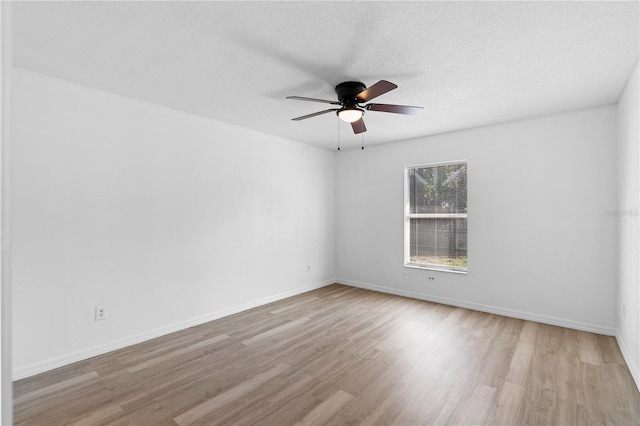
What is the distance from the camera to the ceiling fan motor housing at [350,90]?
8.92ft

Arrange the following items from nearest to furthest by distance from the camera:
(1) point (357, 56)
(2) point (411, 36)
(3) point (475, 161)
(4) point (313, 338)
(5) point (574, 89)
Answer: (2) point (411, 36), (1) point (357, 56), (5) point (574, 89), (4) point (313, 338), (3) point (475, 161)

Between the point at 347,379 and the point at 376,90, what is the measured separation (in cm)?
231

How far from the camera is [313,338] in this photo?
3326 millimetres

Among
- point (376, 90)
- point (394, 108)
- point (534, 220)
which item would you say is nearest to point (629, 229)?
point (534, 220)

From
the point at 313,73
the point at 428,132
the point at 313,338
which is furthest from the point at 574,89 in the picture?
the point at 313,338

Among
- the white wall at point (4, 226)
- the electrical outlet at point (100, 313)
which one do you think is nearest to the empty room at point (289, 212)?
the electrical outlet at point (100, 313)

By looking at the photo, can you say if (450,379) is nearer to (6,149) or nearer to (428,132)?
(6,149)

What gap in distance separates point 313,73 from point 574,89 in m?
2.50

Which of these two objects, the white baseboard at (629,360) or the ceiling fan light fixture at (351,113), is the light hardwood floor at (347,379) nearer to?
the white baseboard at (629,360)

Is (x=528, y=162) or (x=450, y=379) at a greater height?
(x=528, y=162)

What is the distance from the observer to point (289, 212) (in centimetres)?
497

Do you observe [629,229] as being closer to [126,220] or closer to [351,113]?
[351,113]

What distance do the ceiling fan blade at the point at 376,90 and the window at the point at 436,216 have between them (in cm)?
250

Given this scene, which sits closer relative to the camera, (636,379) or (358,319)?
(636,379)
